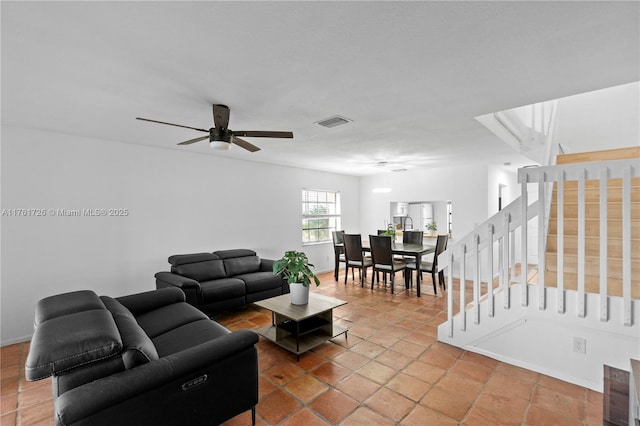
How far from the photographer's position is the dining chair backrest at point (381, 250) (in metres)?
4.96

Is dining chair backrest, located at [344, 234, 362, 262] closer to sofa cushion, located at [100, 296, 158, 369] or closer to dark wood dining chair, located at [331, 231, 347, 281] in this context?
dark wood dining chair, located at [331, 231, 347, 281]

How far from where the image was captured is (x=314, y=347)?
2.95 meters

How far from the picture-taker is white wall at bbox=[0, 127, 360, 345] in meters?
3.22

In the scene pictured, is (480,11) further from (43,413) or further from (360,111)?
(43,413)

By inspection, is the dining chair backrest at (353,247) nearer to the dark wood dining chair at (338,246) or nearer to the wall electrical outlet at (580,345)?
the dark wood dining chair at (338,246)

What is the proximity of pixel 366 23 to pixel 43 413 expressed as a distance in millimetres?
3385

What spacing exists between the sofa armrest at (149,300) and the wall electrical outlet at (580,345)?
370 centimetres

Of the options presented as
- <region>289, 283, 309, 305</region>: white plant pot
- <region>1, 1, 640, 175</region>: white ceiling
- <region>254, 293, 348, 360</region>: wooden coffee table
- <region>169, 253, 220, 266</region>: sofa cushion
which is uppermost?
<region>1, 1, 640, 175</region>: white ceiling

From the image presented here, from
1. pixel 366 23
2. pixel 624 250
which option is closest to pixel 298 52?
pixel 366 23

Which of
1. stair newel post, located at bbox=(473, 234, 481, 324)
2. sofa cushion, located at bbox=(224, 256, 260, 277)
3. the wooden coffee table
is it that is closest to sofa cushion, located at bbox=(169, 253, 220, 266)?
sofa cushion, located at bbox=(224, 256, 260, 277)

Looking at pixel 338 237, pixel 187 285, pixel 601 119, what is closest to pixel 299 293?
pixel 187 285

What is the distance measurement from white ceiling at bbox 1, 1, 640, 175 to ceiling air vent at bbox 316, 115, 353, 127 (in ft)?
0.34

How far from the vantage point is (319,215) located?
22.4ft

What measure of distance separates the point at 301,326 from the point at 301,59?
2620mm
